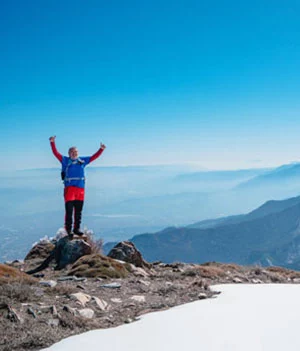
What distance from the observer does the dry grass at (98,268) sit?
10594 mm

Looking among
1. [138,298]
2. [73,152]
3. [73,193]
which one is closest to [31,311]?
[138,298]

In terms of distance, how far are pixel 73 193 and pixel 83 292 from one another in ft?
19.2

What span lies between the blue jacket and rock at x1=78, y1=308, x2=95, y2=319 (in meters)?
7.24

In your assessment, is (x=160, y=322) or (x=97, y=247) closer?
(x=160, y=322)

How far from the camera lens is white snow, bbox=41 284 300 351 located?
16.8ft

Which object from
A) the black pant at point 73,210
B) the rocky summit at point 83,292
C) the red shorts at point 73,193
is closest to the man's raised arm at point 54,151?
the red shorts at point 73,193

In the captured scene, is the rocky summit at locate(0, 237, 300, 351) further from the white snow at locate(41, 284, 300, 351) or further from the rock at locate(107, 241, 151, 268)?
the white snow at locate(41, 284, 300, 351)

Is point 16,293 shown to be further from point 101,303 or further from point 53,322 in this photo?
point 101,303

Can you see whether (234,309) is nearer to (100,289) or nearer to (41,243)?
(100,289)

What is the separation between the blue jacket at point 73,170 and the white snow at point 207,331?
7.37m

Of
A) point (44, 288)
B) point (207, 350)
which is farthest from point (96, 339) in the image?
point (44, 288)

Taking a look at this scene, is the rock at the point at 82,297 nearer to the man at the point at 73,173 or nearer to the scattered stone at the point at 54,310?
the scattered stone at the point at 54,310

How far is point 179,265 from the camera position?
48.4ft

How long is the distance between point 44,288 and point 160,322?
124 inches
